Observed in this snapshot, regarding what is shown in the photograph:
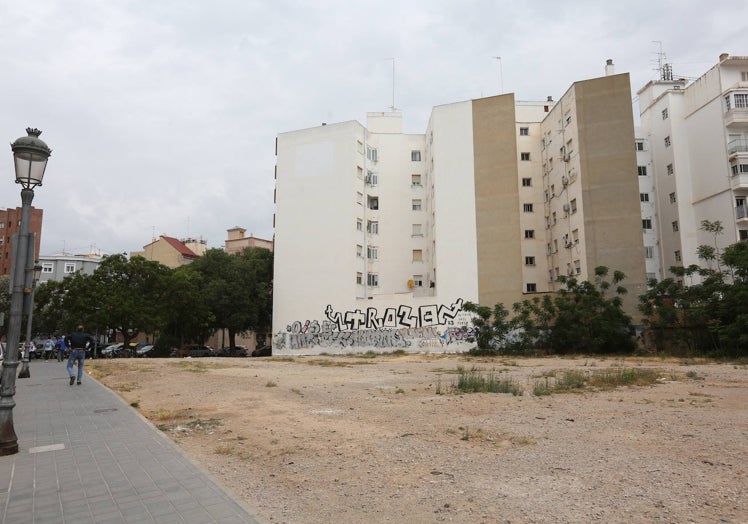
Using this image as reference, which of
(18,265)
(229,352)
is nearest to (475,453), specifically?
(18,265)

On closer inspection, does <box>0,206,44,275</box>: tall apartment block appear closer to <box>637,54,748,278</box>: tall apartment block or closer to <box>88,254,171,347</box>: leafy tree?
<box>88,254,171,347</box>: leafy tree

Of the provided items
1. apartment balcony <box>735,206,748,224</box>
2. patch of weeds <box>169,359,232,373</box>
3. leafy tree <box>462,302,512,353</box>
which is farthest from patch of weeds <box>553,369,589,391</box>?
apartment balcony <box>735,206,748,224</box>

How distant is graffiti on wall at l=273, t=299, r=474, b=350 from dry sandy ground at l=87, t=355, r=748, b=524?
91.8 feet

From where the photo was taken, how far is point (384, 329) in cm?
4309

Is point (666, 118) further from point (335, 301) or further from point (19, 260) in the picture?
point (19, 260)

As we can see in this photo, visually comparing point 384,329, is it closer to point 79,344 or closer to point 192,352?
point 192,352

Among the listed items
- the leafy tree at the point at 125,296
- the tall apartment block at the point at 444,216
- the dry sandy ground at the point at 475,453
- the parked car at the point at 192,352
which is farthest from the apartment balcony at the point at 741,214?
the parked car at the point at 192,352

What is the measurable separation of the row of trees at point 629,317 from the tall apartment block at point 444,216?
9.87 feet

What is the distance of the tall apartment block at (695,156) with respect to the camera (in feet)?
138

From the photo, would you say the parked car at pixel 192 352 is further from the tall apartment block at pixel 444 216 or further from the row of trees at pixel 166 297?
the tall apartment block at pixel 444 216

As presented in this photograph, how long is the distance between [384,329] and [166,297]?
1957 cm

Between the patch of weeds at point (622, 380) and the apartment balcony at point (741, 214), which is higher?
the apartment balcony at point (741, 214)

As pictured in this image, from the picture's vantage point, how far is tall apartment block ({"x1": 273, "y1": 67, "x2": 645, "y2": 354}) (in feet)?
133

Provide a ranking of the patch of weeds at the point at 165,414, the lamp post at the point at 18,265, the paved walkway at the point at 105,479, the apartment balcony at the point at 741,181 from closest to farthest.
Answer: the paved walkway at the point at 105,479 → the lamp post at the point at 18,265 → the patch of weeds at the point at 165,414 → the apartment balcony at the point at 741,181
